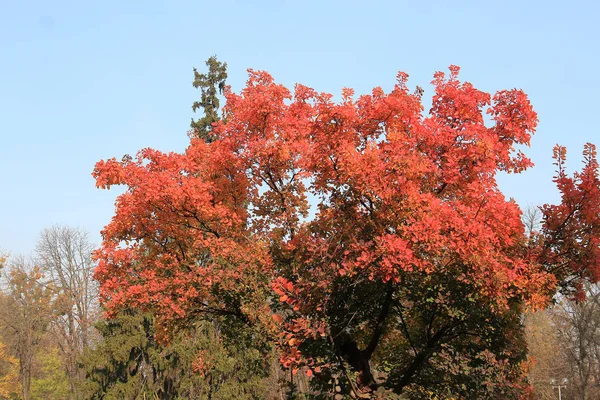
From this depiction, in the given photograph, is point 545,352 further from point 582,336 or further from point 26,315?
point 26,315

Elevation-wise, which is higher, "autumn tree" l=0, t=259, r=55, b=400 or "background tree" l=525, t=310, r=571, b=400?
"autumn tree" l=0, t=259, r=55, b=400

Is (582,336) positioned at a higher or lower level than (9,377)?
lower

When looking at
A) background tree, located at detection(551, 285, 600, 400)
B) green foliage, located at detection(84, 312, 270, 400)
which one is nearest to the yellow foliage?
green foliage, located at detection(84, 312, 270, 400)

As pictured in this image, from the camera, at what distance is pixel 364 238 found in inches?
399

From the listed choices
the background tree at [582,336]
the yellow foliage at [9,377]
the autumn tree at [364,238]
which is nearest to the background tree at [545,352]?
the background tree at [582,336]

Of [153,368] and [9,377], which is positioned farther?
[9,377]

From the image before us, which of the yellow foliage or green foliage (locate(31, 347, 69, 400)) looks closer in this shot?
green foliage (locate(31, 347, 69, 400))

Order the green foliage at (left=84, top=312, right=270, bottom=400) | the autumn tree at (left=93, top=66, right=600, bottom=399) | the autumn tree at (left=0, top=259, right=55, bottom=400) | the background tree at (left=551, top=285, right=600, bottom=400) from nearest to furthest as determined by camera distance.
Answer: the autumn tree at (left=93, top=66, right=600, bottom=399) < the green foliage at (left=84, top=312, right=270, bottom=400) < the background tree at (left=551, top=285, right=600, bottom=400) < the autumn tree at (left=0, top=259, right=55, bottom=400)

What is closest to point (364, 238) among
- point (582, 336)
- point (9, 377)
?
point (582, 336)

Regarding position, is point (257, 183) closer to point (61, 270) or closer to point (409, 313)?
point (409, 313)

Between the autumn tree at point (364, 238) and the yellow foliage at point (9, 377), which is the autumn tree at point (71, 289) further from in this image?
the autumn tree at point (364, 238)

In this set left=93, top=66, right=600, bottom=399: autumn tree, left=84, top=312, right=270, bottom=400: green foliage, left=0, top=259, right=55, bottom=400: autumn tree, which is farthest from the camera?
left=0, top=259, right=55, bottom=400: autumn tree

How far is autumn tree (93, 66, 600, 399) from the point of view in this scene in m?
9.52

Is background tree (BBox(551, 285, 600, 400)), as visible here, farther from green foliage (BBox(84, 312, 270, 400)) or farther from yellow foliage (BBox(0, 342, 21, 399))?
yellow foliage (BBox(0, 342, 21, 399))
